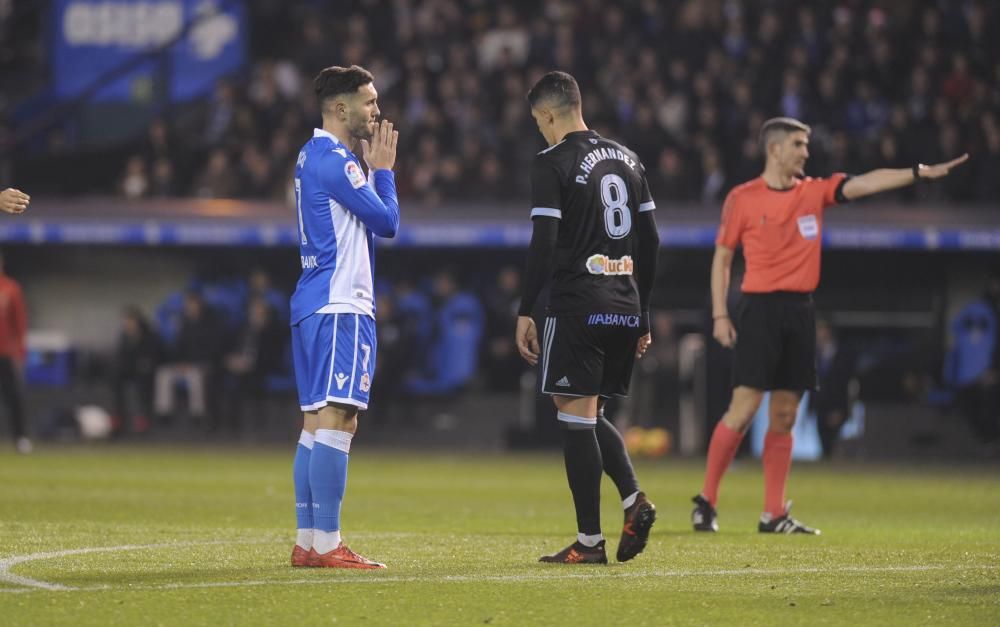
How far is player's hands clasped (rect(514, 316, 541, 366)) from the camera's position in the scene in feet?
23.9

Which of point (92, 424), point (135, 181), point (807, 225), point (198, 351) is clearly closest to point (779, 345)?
point (807, 225)

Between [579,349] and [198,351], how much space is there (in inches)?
631

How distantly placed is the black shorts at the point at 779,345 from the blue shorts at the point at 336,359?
3.12 meters

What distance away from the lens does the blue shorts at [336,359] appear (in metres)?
7.12

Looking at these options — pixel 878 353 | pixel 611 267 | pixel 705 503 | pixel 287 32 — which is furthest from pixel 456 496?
pixel 287 32

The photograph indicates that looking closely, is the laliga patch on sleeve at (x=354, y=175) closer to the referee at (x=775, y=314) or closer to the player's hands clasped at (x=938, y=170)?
the player's hands clasped at (x=938, y=170)

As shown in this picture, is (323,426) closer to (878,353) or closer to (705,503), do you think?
(705,503)

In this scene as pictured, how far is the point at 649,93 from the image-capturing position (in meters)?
22.7

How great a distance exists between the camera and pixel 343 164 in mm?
7207

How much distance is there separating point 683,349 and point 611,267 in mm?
14027

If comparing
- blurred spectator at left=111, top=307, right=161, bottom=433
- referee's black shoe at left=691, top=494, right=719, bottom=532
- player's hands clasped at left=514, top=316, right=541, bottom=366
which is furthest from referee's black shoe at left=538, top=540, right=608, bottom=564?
blurred spectator at left=111, top=307, right=161, bottom=433

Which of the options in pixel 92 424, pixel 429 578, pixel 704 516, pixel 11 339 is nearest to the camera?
pixel 429 578

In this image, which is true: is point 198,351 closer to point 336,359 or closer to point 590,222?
point 590,222

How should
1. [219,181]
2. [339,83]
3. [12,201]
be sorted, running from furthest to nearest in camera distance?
[219,181] < [12,201] < [339,83]
